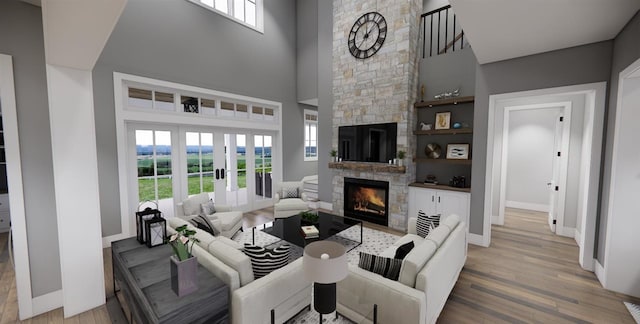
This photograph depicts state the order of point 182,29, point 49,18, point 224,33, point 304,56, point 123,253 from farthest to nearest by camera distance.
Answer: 1. point 304,56
2. point 224,33
3. point 182,29
4. point 123,253
5. point 49,18

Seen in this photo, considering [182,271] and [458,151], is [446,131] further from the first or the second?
[182,271]

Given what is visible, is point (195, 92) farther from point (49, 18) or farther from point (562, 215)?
point (562, 215)

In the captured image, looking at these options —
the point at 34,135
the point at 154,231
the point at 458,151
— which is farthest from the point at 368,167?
the point at 34,135

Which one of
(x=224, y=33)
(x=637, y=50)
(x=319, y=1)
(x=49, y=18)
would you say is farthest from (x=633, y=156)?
(x=224, y=33)

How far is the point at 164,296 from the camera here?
63.3 inches

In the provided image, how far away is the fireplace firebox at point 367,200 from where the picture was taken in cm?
505

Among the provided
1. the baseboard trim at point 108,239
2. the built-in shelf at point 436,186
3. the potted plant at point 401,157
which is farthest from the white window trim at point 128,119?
the built-in shelf at point 436,186

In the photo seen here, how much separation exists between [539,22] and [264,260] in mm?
3824

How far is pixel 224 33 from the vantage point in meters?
5.33

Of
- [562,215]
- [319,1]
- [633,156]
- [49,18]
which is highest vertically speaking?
[319,1]

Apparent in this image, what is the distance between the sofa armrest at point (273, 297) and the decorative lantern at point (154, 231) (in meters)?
1.19

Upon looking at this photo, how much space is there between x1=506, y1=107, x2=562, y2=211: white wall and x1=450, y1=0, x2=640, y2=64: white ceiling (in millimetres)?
3240

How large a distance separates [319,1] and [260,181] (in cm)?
480

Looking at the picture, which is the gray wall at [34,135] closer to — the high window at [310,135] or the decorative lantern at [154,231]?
the decorative lantern at [154,231]
